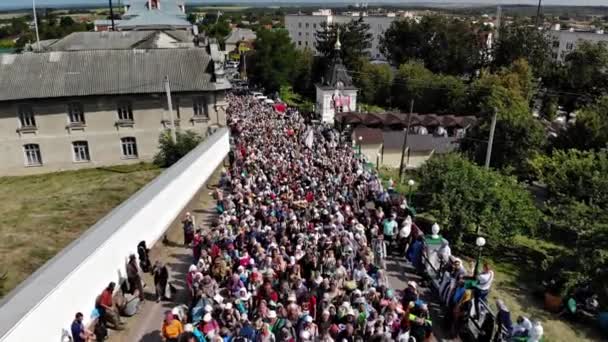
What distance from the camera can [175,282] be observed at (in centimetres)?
1376

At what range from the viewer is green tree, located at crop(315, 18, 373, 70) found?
258 ft

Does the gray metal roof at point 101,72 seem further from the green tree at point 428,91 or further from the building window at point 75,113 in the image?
the green tree at point 428,91

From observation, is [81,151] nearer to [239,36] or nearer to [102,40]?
[102,40]

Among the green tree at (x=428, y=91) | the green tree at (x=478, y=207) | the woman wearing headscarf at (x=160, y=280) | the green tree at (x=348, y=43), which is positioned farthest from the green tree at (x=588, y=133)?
the green tree at (x=348, y=43)

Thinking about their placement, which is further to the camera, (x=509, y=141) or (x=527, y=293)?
(x=509, y=141)

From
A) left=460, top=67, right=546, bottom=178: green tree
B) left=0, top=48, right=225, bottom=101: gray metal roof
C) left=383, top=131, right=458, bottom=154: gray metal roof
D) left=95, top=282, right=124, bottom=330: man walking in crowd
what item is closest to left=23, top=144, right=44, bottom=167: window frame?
left=0, top=48, right=225, bottom=101: gray metal roof

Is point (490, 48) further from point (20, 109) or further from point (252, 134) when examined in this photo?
point (20, 109)

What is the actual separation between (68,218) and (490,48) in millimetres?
82099

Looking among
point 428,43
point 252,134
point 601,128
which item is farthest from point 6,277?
point 428,43

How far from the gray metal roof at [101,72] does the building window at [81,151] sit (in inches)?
129

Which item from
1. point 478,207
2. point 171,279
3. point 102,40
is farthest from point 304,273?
point 102,40

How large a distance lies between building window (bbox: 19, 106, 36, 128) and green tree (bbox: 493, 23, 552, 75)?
223ft

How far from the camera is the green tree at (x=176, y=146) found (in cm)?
2825

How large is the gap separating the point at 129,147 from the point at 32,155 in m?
5.89
